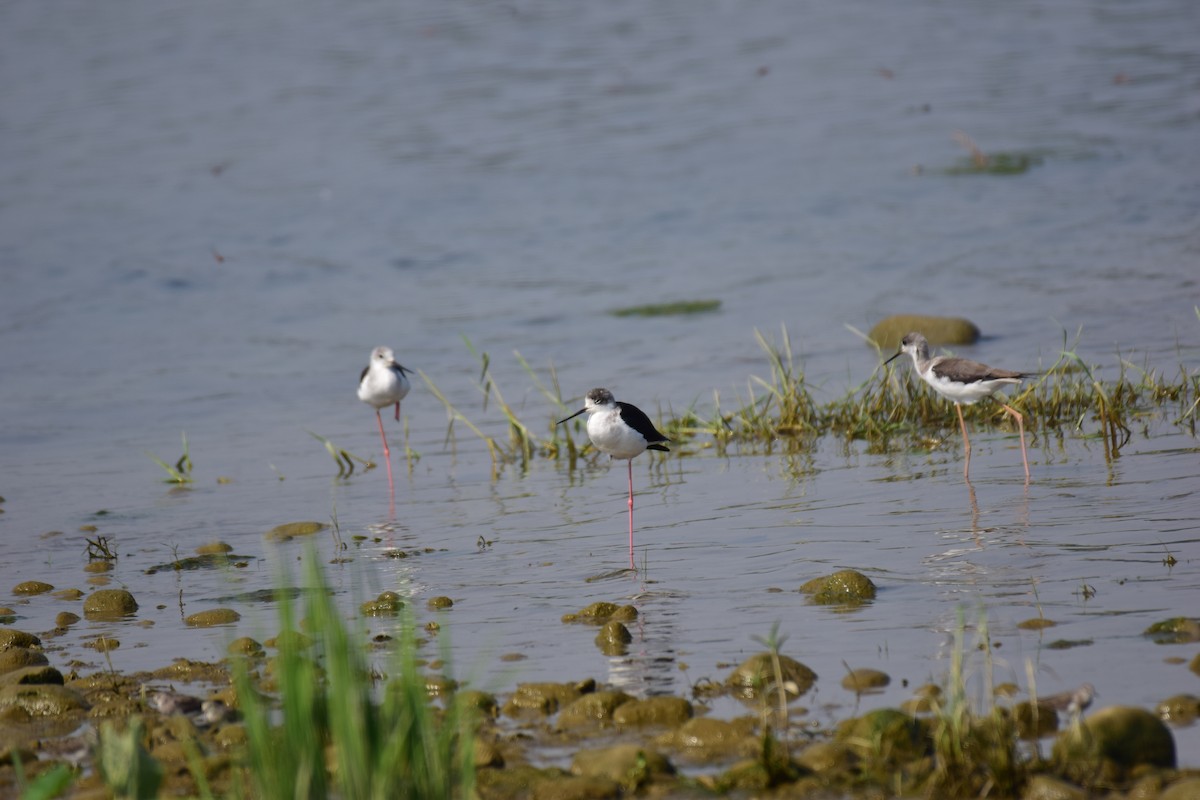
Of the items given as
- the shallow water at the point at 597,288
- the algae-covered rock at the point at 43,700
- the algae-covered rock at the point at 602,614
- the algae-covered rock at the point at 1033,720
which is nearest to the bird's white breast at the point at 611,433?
the shallow water at the point at 597,288

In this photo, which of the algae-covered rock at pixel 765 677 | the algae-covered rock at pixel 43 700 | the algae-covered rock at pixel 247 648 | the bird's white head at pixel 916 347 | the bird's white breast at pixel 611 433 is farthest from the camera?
the bird's white head at pixel 916 347

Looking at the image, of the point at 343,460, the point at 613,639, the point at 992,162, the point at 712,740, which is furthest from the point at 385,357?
the point at 992,162

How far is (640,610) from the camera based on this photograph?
658cm

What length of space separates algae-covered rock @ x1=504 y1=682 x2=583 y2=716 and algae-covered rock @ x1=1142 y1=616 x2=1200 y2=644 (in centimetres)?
223

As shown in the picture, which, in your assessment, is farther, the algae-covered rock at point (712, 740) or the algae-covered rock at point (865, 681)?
the algae-covered rock at point (865, 681)

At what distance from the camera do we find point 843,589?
6.40 metres

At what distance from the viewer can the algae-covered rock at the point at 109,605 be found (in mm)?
7248

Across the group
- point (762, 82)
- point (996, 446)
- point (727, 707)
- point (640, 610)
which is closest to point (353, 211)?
point (762, 82)

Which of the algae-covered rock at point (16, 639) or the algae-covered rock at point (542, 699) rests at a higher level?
the algae-covered rock at point (16, 639)

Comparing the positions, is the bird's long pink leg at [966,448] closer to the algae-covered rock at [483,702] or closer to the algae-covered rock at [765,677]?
the algae-covered rock at [765,677]

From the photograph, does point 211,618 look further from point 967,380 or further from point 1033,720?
point 967,380

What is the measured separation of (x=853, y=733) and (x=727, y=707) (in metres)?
0.64

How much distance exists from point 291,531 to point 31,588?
1.66 meters

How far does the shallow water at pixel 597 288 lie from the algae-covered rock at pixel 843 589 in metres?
0.13
